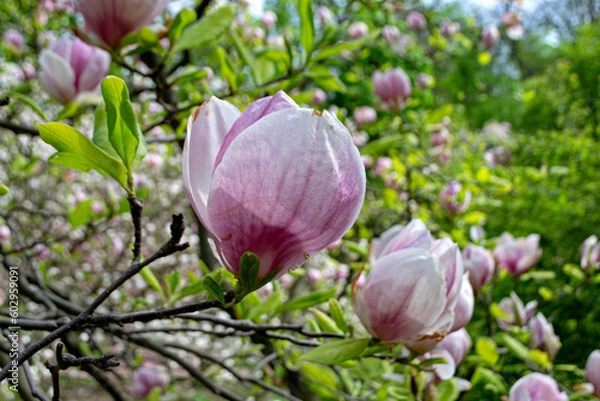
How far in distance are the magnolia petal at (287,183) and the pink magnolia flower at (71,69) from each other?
56cm

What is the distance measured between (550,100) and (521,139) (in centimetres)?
257

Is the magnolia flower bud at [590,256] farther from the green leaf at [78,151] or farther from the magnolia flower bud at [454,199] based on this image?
the green leaf at [78,151]

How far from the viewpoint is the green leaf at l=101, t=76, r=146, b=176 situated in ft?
1.38

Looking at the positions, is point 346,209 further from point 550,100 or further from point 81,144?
point 550,100

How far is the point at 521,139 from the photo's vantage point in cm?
303

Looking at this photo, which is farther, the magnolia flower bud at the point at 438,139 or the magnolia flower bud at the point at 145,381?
the magnolia flower bud at the point at 438,139

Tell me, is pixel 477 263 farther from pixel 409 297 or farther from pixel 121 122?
pixel 121 122

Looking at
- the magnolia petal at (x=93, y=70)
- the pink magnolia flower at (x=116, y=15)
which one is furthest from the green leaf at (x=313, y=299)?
the magnolia petal at (x=93, y=70)

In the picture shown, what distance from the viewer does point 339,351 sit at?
0.52 m

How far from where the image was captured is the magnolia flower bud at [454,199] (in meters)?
1.70

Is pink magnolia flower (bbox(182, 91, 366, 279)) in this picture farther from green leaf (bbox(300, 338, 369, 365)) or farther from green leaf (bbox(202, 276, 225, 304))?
green leaf (bbox(300, 338, 369, 365))

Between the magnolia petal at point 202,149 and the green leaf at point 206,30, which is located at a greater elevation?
the green leaf at point 206,30

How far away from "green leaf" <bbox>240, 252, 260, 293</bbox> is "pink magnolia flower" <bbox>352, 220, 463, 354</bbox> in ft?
0.58

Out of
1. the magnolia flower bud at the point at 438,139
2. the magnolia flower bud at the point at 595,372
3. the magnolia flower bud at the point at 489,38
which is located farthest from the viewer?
the magnolia flower bud at the point at 489,38
